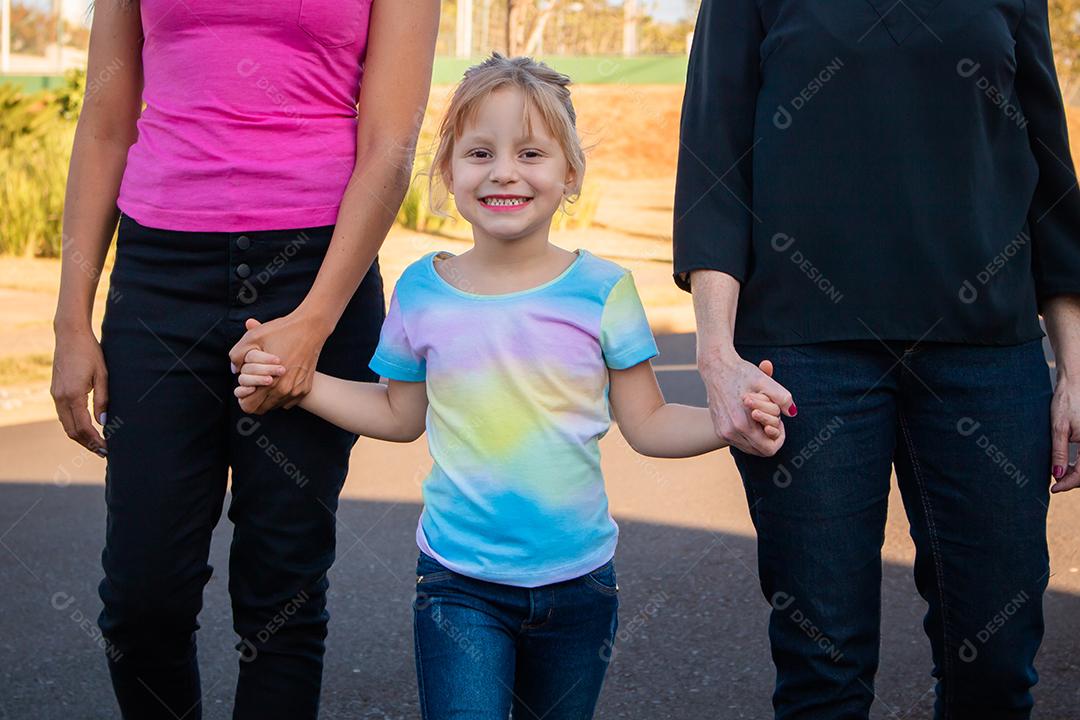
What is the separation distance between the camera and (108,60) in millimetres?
→ 2762

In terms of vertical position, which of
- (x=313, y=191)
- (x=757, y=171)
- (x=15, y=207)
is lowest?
(x=15, y=207)

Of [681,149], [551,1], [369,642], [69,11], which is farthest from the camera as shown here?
[69,11]

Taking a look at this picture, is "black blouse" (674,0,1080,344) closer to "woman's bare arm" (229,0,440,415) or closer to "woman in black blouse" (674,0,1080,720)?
"woman in black blouse" (674,0,1080,720)

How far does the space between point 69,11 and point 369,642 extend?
4417 cm

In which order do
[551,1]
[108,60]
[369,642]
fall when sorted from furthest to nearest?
[551,1]
[369,642]
[108,60]

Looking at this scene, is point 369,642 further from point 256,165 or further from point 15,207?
point 15,207

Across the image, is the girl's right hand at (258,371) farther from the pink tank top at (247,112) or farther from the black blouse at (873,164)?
the black blouse at (873,164)

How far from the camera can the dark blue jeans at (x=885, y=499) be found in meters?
2.43

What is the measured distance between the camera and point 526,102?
2.49m

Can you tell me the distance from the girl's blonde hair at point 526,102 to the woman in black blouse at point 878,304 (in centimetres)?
21

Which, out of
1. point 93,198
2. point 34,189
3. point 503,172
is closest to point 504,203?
point 503,172

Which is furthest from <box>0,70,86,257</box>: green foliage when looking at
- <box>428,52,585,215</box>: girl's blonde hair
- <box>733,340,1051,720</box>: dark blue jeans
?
<box>733,340,1051,720</box>: dark blue jeans

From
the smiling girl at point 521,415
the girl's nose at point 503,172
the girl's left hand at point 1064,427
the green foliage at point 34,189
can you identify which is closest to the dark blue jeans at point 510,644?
the smiling girl at point 521,415

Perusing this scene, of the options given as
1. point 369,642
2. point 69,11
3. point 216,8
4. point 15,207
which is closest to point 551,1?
point 15,207
